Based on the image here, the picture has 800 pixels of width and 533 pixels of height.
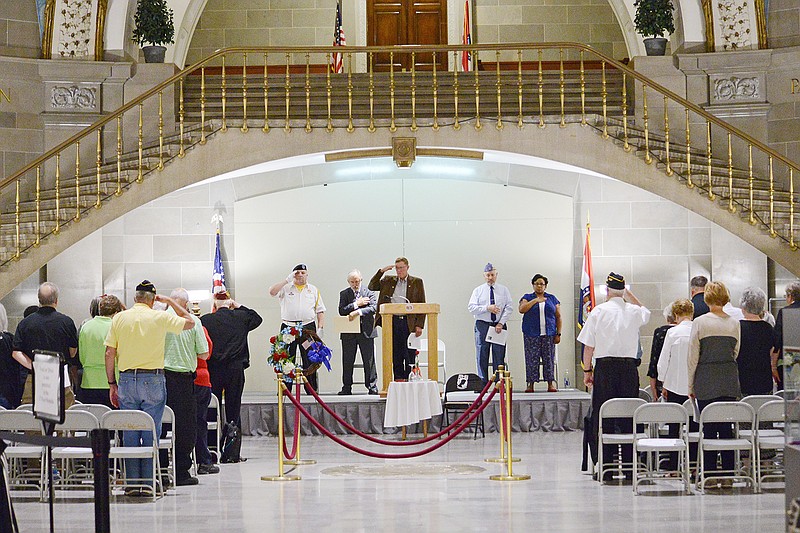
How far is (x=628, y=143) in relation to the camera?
11914mm

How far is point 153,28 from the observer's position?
13.3m

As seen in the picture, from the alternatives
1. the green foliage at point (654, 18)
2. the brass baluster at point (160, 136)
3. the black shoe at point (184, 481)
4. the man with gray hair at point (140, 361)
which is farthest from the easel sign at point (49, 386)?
the green foliage at point (654, 18)

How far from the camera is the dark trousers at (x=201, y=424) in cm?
882

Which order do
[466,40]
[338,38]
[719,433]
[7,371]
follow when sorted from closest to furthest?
[719,433], [7,371], [338,38], [466,40]

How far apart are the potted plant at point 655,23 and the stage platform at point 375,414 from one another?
4.24m

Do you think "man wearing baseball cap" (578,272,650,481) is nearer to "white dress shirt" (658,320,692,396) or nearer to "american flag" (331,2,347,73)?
"white dress shirt" (658,320,692,396)

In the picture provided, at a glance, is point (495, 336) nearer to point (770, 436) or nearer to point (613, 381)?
point (613, 381)

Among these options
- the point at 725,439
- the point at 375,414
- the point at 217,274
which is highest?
the point at 217,274

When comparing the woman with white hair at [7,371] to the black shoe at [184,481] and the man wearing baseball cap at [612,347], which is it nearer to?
the black shoe at [184,481]

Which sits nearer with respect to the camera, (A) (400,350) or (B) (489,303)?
(A) (400,350)

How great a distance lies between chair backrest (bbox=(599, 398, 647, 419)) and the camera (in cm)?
789

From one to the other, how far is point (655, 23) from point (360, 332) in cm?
488

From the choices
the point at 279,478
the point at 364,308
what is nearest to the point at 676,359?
the point at 279,478

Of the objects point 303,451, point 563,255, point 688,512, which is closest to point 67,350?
point 303,451
